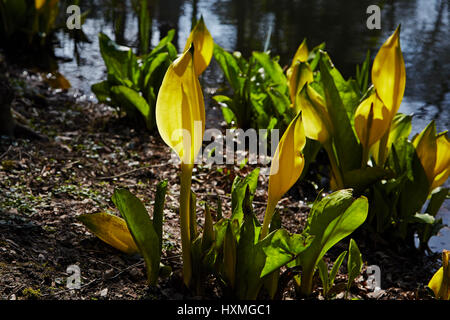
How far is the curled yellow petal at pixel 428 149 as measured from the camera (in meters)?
2.36

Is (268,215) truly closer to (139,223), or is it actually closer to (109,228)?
(139,223)

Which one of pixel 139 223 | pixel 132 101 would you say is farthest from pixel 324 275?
pixel 132 101

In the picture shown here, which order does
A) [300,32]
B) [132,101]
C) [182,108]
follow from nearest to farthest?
[182,108] → [132,101] → [300,32]

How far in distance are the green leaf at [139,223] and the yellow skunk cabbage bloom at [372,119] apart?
1.08m

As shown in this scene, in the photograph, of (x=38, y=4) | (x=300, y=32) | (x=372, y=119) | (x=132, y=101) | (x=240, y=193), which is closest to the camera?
(x=240, y=193)

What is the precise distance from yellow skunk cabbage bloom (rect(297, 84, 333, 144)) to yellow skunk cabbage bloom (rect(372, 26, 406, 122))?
0.93ft

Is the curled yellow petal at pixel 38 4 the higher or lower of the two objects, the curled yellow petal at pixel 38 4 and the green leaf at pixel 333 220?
the higher

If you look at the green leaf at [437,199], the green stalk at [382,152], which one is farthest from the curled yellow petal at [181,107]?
the green leaf at [437,199]

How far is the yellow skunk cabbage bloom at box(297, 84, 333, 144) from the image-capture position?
2.35 meters

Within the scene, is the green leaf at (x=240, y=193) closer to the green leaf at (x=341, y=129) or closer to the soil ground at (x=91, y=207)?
the soil ground at (x=91, y=207)

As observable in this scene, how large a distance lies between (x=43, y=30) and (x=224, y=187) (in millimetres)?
3108

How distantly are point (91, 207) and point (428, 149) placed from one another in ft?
5.07

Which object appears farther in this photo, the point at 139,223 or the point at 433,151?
the point at 433,151

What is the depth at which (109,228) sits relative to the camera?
194cm
